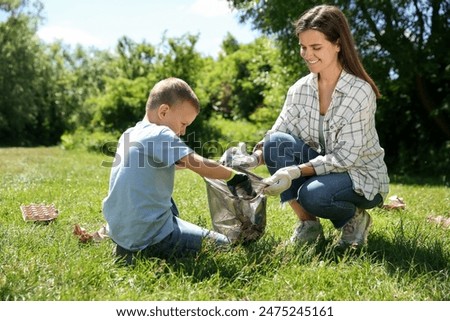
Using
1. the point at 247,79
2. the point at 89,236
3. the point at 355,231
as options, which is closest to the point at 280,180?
the point at 355,231

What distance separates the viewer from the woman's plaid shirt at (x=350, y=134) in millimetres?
3145

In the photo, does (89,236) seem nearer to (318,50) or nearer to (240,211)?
(240,211)

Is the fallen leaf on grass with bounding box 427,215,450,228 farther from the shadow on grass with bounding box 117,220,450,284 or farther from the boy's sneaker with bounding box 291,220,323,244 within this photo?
the boy's sneaker with bounding box 291,220,323,244

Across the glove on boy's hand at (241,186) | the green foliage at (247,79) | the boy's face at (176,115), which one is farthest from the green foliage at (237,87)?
the boy's face at (176,115)

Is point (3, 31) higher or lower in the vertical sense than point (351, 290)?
higher

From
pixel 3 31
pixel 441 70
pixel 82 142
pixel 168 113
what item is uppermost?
pixel 3 31

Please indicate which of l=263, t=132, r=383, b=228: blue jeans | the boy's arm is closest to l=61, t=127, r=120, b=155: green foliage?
l=263, t=132, r=383, b=228: blue jeans

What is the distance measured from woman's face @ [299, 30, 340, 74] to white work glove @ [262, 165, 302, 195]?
2.13 feet

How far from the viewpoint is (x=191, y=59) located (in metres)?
15.4

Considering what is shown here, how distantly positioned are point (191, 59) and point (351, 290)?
1336 cm

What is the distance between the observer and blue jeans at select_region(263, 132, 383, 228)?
3111 millimetres

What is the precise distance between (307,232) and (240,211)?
45 cm

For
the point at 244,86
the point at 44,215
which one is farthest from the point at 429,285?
the point at 244,86
